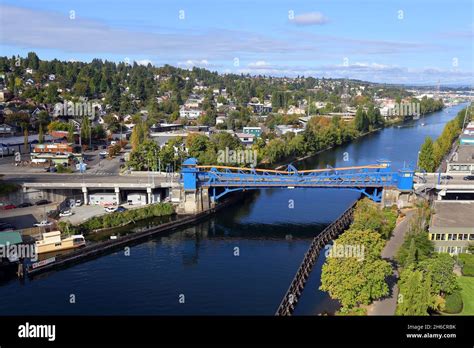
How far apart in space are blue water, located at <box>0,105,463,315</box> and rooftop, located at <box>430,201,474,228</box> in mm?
3732

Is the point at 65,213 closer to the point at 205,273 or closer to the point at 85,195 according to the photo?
the point at 85,195

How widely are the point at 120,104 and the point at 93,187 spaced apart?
28.7 meters

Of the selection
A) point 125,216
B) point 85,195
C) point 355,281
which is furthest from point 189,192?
point 355,281

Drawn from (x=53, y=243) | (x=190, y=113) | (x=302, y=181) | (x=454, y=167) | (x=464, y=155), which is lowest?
(x=53, y=243)

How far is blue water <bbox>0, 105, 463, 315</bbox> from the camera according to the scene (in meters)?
11.1

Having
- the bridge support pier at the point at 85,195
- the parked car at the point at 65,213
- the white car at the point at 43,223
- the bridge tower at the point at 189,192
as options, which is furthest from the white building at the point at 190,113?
the white car at the point at 43,223

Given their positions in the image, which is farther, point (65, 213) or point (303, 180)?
point (303, 180)

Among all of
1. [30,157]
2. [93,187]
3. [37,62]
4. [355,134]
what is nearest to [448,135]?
[355,134]

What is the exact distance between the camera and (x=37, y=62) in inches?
2325

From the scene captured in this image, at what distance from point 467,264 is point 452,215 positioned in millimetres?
3054

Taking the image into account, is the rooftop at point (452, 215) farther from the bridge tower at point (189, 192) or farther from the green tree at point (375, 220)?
the bridge tower at point (189, 192)

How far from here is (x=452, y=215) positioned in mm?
14422
